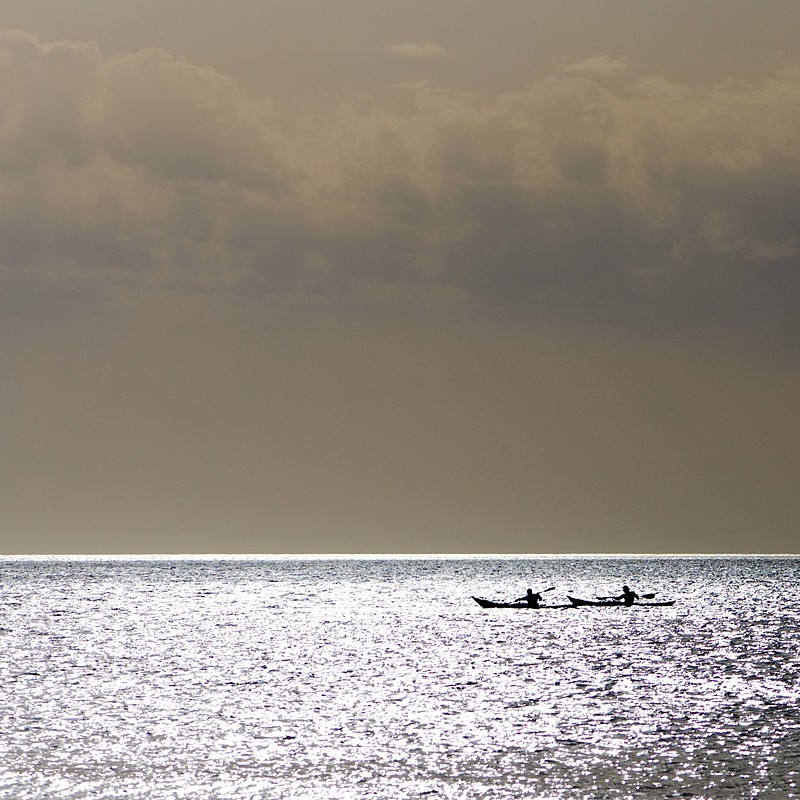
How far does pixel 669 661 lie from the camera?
270ft

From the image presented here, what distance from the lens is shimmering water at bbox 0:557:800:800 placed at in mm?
41031

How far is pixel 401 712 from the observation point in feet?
188

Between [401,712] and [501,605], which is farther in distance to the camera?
[501,605]

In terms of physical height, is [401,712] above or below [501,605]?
below

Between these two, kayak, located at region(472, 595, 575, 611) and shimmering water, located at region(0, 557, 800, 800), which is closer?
shimmering water, located at region(0, 557, 800, 800)

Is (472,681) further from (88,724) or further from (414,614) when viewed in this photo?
(414,614)

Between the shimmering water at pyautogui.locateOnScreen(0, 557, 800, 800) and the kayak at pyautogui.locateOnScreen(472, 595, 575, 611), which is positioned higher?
the kayak at pyautogui.locateOnScreen(472, 595, 575, 611)

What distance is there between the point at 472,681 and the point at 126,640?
42.4 metres

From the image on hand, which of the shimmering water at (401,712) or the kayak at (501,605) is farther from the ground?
the kayak at (501,605)

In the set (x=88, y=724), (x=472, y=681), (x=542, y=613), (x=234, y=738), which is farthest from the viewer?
(x=542, y=613)

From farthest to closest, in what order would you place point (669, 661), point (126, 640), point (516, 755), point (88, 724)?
point (126, 640), point (669, 661), point (88, 724), point (516, 755)

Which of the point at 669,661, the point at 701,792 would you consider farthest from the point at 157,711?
the point at 669,661

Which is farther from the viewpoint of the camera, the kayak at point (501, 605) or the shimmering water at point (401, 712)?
the kayak at point (501, 605)

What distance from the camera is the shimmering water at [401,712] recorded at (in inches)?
1615
